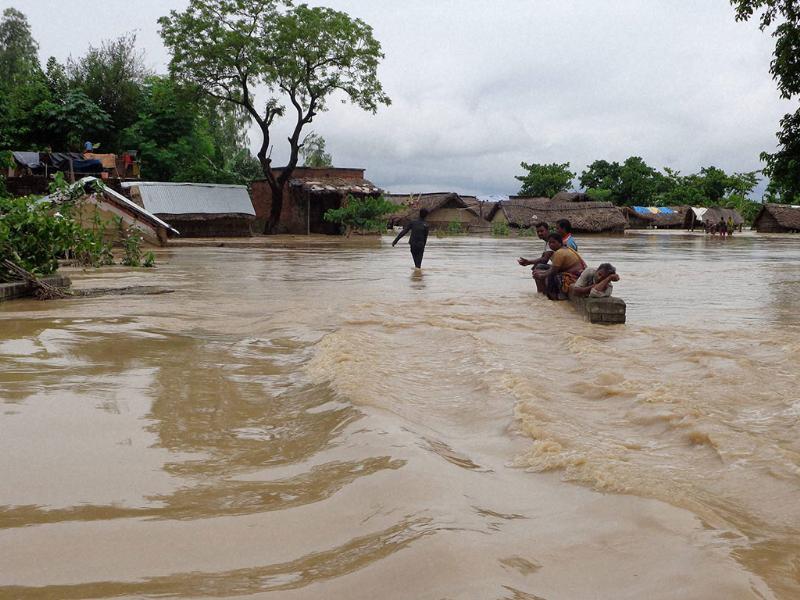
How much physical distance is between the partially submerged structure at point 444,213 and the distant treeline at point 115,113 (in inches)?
577

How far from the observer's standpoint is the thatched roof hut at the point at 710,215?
59.5 meters

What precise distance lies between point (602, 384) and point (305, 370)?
7.36ft

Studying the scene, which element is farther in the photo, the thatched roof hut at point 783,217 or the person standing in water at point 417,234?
the thatched roof hut at point 783,217

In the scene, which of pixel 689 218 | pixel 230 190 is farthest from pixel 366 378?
pixel 689 218

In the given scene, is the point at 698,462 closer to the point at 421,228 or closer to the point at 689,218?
the point at 421,228

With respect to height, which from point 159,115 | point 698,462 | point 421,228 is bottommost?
point 698,462

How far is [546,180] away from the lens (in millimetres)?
60375

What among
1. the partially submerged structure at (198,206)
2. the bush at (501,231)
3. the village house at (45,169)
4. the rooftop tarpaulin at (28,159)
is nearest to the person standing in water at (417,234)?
the village house at (45,169)

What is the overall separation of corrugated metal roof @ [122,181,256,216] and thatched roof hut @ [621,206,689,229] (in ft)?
118

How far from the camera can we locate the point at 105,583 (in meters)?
2.28

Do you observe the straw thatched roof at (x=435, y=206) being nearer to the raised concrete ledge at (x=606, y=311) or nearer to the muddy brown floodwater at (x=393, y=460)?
the raised concrete ledge at (x=606, y=311)

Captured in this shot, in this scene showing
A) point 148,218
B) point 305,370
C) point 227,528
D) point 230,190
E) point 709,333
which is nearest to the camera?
point 227,528

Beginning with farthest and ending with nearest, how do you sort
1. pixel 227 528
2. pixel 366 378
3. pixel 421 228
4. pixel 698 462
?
pixel 421 228 < pixel 366 378 < pixel 698 462 < pixel 227 528

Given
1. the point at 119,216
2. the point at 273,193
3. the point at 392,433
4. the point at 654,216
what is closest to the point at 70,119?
the point at 273,193
